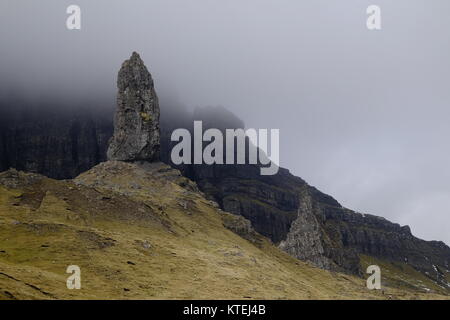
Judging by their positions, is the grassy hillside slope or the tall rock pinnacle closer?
the grassy hillside slope

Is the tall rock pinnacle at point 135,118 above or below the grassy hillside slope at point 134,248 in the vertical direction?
above

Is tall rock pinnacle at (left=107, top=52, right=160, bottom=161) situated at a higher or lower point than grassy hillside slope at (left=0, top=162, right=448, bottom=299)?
higher

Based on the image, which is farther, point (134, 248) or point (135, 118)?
point (135, 118)

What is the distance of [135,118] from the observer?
14075 centimetres

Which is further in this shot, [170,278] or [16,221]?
[16,221]

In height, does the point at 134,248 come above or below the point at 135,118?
below

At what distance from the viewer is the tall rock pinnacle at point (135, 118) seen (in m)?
139

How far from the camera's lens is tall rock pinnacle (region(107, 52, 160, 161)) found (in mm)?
139250

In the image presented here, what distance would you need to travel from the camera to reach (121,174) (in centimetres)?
12962

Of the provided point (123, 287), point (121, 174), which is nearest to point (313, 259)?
point (121, 174)

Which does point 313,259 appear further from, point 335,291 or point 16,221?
point 16,221

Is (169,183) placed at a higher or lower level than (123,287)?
higher

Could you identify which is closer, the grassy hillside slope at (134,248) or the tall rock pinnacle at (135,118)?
the grassy hillside slope at (134,248)

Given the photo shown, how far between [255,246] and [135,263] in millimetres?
47700
